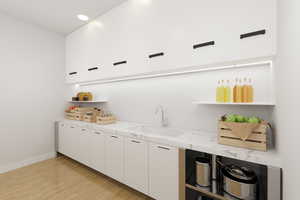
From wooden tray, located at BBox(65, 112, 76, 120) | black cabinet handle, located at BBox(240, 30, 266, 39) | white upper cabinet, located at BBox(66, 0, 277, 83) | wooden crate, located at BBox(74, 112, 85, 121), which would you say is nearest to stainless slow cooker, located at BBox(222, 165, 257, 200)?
white upper cabinet, located at BBox(66, 0, 277, 83)

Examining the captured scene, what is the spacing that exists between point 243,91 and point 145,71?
1.05m

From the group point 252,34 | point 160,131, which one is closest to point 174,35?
point 252,34

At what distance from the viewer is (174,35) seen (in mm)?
1451

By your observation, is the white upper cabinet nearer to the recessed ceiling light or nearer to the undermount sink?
the recessed ceiling light

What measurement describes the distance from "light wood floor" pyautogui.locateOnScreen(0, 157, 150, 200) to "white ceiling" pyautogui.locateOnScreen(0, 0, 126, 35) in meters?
2.52

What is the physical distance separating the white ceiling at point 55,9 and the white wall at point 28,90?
9.6 inches

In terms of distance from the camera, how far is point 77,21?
2.38 meters

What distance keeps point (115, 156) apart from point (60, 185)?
881 millimetres

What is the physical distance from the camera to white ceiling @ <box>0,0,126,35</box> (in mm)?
1936

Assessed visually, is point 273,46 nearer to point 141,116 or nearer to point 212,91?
point 212,91

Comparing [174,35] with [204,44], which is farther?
[174,35]

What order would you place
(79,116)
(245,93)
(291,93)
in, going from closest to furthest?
(291,93) → (245,93) → (79,116)

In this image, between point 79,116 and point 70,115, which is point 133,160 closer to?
point 79,116

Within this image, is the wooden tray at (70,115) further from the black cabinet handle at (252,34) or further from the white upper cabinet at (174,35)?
the black cabinet handle at (252,34)
